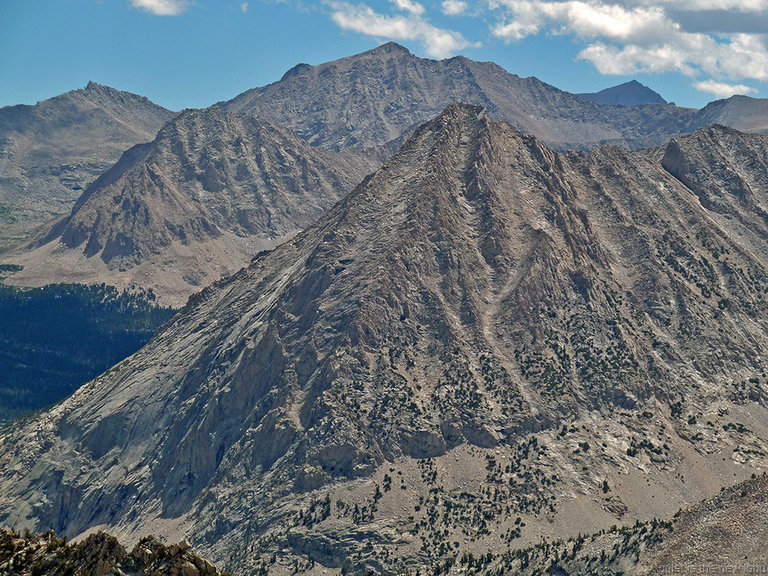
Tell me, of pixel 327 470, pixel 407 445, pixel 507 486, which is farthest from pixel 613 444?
pixel 327 470

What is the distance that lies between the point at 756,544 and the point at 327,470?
281 feet

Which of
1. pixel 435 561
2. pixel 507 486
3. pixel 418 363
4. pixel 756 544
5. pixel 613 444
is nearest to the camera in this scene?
pixel 756 544

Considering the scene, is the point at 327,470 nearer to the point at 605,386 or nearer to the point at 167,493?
the point at 167,493

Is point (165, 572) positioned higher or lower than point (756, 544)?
higher

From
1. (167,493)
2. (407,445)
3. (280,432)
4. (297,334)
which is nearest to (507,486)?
(407,445)

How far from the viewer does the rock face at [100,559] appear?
6956 cm

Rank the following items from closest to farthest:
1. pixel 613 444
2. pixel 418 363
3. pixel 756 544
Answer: pixel 756 544
pixel 613 444
pixel 418 363

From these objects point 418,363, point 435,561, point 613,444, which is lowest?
point 435,561

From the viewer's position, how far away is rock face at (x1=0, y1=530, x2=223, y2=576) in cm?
6956

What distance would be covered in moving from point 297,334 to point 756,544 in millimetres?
112784

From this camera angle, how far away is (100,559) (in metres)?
71.2

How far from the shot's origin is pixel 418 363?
19200 cm

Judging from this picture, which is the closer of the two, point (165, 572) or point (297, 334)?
point (165, 572)

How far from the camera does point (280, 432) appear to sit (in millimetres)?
181000
